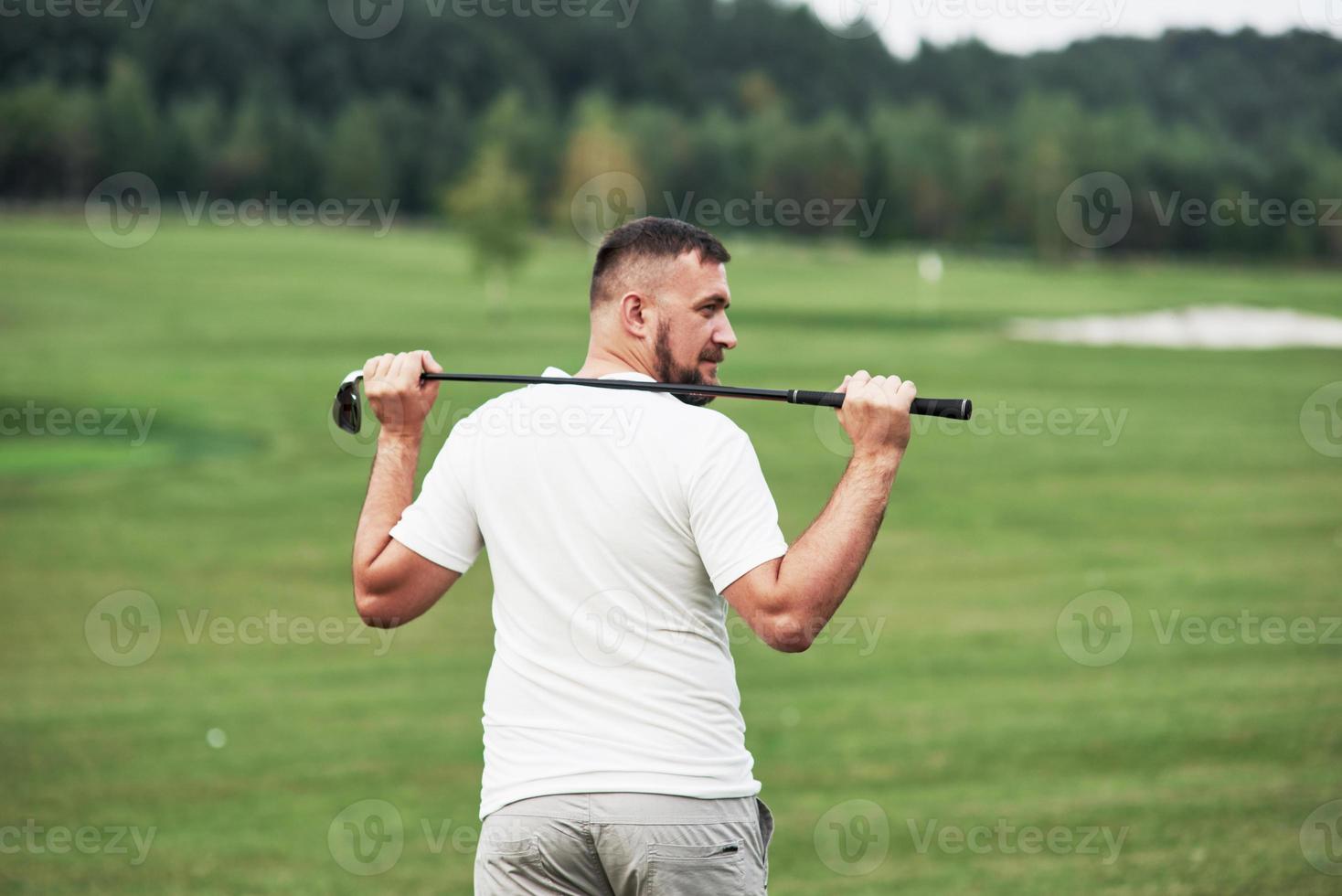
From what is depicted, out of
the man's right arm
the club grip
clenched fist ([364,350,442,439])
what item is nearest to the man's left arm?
clenched fist ([364,350,442,439])

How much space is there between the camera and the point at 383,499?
3.24 meters

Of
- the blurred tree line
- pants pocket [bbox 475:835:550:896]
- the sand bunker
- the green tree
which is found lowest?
pants pocket [bbox 475:835:550:896]

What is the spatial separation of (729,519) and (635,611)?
26cm

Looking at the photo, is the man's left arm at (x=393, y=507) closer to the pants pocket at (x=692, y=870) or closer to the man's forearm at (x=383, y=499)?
the man's forearm at (x=383, y=499)

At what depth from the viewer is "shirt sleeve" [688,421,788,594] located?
271cm

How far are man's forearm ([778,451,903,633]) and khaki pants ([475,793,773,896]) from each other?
1.44 feet

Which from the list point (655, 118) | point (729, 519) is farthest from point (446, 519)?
point (655, 118)

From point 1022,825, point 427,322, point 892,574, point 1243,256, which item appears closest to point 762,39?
point 1243,256

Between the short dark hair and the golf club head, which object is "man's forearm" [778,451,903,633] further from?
the golf club head

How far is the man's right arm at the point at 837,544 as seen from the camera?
8.75 ft

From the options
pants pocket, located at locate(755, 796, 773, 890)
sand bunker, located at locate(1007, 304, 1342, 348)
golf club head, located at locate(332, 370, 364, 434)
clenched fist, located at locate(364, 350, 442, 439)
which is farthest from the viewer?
sand bunker, located at locate(1007, 304, 1342, 348)

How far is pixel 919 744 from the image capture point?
916 centimetres

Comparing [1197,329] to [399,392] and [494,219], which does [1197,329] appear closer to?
[494,219]

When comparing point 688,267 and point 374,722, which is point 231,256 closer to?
point 374,722
